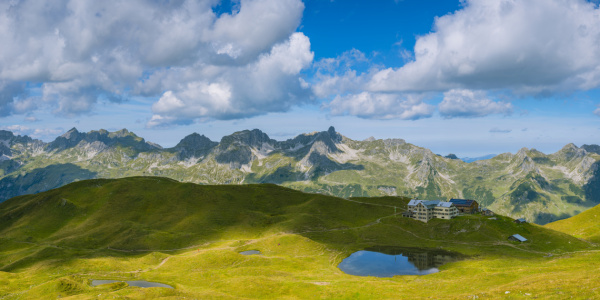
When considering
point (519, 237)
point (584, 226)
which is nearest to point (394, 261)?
point (519, 237)

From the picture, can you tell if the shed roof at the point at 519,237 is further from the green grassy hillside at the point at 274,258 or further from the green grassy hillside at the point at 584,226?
the green grassy hillside at the point at 584,226

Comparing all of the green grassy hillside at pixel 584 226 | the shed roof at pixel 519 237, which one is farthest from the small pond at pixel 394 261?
the green grassy hillside at pixel 584 226

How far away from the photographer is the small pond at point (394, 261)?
12075 centimetres

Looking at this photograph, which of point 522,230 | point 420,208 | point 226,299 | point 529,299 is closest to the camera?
point 529,299

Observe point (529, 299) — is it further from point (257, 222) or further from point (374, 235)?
point (257, 222)

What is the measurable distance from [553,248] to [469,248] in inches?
1211

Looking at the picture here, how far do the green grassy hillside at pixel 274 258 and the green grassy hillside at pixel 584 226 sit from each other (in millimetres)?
25471

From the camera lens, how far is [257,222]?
644 ft

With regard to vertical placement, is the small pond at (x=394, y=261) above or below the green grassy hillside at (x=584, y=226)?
below

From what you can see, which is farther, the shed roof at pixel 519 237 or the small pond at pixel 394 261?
the shed roof at pixel 519 237

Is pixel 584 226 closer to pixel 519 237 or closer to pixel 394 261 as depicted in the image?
pixel 519 237

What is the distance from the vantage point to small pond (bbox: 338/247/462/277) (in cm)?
12075

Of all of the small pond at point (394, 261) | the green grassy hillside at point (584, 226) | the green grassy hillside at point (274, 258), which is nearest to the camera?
the green grassy hillside at point (274, 258)

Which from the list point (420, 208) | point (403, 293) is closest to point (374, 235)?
point (420, 208)
